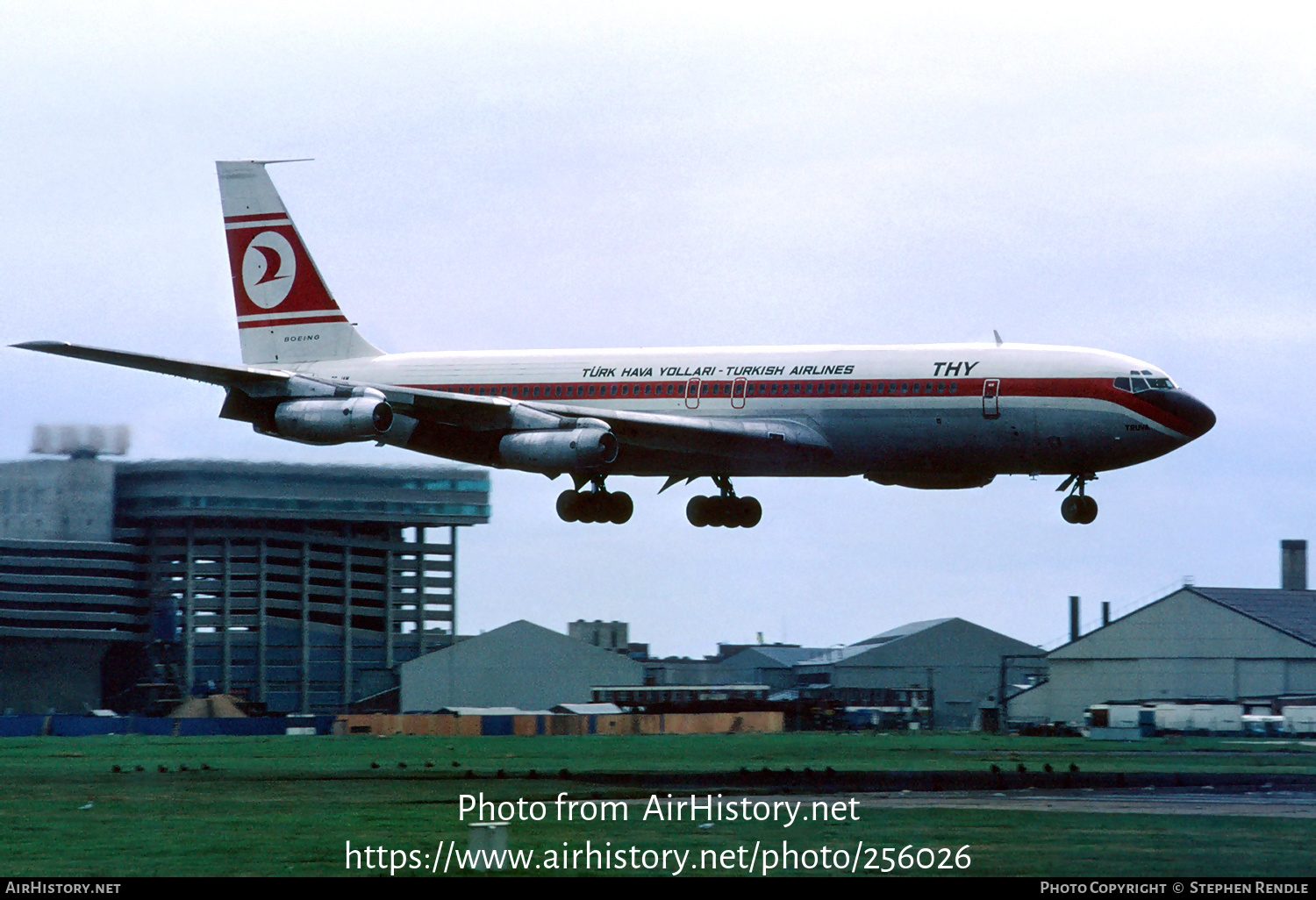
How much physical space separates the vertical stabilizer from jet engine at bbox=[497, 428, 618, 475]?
1285cm

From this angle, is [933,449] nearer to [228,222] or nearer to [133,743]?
[228,222]

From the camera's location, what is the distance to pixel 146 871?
35.2 metres

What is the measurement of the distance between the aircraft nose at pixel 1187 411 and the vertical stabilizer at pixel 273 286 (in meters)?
30.1

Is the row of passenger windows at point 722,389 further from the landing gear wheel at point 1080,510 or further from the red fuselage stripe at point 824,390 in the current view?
the landing gear wheel at point 1080,510

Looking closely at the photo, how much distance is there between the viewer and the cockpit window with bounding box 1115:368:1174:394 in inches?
2173

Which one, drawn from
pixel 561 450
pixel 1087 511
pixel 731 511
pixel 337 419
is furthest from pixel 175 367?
pixel 1087 511

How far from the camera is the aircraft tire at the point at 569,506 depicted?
210 feet

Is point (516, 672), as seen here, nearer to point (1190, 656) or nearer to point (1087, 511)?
point (1190, 656)

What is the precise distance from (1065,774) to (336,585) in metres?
116

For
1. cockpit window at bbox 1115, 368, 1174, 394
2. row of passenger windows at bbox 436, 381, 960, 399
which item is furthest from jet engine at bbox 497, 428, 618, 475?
cockpit window at bbox 1115, 368, 1174, 394

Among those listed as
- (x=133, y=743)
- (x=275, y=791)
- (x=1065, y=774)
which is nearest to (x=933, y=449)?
(x=1065, y=774)

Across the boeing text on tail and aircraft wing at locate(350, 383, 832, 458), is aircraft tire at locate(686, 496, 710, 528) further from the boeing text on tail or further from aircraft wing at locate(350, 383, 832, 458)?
aircraft wing at locate(350, 383, 832, 458)

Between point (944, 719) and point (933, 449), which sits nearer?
point (933, 449)

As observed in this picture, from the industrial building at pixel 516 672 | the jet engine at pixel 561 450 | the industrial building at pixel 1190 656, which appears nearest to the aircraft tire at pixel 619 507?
the jet engine at pixel 561 450
